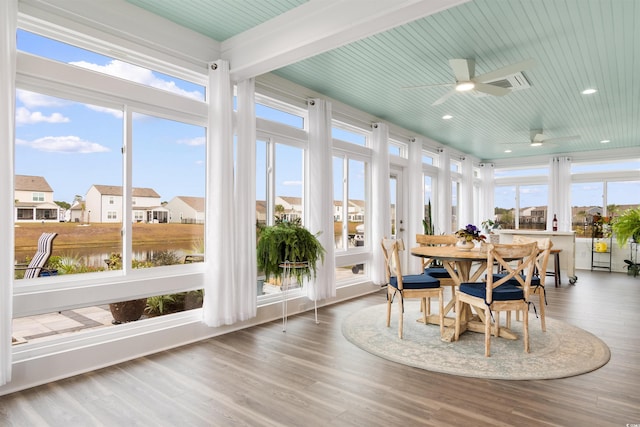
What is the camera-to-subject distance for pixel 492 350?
141 inches

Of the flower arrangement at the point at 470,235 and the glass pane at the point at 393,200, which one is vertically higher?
the glass pane at the point at 393,200

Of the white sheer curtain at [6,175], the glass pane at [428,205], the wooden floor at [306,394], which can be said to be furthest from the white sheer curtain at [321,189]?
the glass pane at [428,205]

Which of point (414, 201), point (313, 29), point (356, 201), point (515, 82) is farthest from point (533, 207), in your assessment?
point (313, 29)

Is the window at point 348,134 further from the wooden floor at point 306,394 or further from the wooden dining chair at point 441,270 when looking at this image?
the wooden floor at point 306,394

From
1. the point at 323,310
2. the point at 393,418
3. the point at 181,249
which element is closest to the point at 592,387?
the point at 393,418

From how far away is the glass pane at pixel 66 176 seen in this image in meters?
2.99

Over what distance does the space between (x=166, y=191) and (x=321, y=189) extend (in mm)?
2127

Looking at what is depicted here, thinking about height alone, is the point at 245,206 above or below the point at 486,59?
below

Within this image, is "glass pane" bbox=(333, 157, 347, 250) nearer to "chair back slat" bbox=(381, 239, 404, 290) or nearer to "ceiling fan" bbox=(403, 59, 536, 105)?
"chair back slat" bbox=(381, 239, 404, 290)

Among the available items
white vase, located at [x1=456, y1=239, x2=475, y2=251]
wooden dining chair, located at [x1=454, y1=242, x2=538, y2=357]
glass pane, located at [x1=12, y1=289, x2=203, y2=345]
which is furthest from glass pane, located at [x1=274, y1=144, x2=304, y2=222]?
wooden dining chair, located at [x1=454, y1=242, x2=538, y2=357]

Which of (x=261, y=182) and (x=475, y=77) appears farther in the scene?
(x=261, y=182)

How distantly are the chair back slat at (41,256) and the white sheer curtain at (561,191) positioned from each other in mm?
10785

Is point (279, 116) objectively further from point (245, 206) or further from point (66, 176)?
point (66, 176)

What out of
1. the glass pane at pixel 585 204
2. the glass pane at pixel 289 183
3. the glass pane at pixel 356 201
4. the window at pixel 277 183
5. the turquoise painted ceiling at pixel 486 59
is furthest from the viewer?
the glass pane at pixel 585 204
